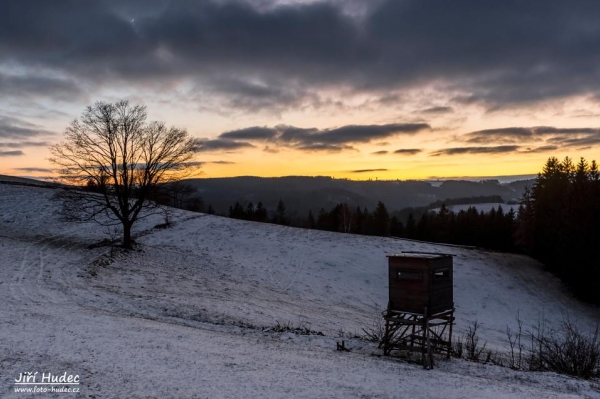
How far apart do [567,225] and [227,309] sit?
37.2 meters

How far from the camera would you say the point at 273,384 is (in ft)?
39.7

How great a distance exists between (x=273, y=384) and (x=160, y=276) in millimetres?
19521

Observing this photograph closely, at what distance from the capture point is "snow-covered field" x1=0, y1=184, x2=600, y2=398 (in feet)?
40.4

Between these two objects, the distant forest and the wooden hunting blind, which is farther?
→ the distant forest

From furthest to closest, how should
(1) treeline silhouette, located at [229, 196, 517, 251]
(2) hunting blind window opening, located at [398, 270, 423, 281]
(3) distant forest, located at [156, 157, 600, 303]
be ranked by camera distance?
(1) treeline silhouette, located at [229, 196, 517, 251] → (3) distant forest, located at [156, 157, 600, 303] → (2) hunting blind window opening, located at [398, 270, 423, 281]

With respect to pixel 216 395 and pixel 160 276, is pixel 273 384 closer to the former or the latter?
pixel 216 395

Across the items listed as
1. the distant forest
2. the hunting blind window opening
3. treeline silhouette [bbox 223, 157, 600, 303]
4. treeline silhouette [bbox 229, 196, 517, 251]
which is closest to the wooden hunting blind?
the hunting blind window opening

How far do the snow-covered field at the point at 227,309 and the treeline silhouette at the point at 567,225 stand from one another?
2036 millimetres

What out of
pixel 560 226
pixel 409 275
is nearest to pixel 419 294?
pixel 409 275

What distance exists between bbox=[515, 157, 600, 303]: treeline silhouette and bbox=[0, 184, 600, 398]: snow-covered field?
204cm

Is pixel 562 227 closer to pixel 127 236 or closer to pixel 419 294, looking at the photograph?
pixel 419 294

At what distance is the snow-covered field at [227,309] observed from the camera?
12312 millimetres

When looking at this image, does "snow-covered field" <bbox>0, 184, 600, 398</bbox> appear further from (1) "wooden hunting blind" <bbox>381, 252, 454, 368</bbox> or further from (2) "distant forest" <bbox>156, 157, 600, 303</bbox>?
(2) "distant forest" <bbox>156, 157, 600, 303</bbox>

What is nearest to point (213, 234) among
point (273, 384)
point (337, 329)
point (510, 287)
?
point (337, 329)
